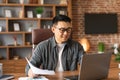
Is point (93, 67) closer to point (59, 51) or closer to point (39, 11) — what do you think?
point (59, 51)

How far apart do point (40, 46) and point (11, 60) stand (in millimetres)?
3087

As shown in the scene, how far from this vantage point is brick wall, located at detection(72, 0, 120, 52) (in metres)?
5.88

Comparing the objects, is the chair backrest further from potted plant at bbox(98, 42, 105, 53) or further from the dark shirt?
potted plant at bbox(98, 42, 105, 53)

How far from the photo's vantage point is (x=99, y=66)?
6.62 ft

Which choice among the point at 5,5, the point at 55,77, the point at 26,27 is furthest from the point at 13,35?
the point at 55,77

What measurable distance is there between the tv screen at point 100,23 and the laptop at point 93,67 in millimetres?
3823

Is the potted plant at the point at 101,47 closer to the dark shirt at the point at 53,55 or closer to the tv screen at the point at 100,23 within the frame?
the tv screen at the point at 100,23

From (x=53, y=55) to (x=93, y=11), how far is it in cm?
360

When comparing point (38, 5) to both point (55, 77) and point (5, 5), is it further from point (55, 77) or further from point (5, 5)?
point (55, 77)

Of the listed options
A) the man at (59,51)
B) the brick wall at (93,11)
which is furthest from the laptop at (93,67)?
the brick wall at (93,11)

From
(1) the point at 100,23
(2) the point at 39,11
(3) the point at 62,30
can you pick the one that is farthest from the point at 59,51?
(1) the point at 100,23

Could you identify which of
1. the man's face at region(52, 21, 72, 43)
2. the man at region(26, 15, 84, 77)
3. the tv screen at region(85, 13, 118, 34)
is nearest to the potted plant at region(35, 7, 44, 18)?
the tv screen at region(85, 13, 118, 34)

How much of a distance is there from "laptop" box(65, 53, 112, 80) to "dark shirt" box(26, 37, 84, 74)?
1.48 feet

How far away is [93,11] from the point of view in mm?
5914
